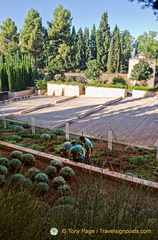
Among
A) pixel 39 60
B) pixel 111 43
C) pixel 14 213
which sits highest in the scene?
pixel 111 43

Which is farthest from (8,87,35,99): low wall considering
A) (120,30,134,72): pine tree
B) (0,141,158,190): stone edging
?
(120,30,134,72): pine tree

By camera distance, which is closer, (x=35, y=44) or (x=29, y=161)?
(x=29, y=161)

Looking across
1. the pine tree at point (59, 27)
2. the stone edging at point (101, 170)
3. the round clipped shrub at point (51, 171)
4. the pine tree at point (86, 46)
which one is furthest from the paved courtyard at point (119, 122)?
the pine tree at point (86, 46)

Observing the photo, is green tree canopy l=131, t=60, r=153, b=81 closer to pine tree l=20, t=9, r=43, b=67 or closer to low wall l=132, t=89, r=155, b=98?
low wall l=132, t=89, r=155, b=98

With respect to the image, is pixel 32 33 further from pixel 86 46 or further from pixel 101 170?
pixel 101 170

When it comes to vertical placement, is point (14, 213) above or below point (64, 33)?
below

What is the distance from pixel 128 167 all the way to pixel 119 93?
17.2m

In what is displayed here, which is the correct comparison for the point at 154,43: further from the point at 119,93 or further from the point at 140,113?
the point at 140,113

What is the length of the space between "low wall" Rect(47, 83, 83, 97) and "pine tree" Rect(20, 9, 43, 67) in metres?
13.0

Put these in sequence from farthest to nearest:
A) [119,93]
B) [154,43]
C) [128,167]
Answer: [154,43]
[119,93]
[128,167]

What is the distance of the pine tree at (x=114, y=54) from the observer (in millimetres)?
41469

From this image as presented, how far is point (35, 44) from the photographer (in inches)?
1425

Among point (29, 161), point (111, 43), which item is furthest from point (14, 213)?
point (111, 43)

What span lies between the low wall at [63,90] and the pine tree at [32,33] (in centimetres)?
1301
